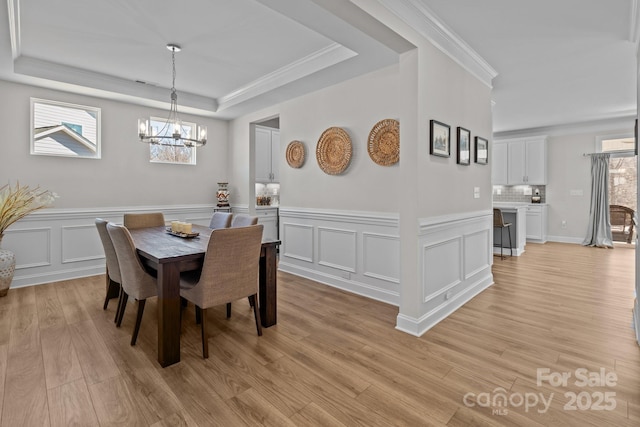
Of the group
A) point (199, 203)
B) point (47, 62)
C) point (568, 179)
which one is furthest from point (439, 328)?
point (568, 179)

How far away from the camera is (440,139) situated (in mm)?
2891

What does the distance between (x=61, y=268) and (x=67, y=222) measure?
611mm

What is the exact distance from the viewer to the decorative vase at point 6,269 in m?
3.53

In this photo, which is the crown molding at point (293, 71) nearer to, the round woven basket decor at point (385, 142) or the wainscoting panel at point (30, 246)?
the round woven basket decor at point (385, 142)

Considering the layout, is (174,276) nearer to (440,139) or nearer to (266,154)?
(440,139)

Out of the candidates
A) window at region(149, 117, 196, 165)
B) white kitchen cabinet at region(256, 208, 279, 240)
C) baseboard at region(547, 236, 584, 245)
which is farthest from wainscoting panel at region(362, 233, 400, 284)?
baseboard at region(547, 236, 584, 245)

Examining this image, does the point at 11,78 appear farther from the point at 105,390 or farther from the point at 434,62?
the point at 434,62

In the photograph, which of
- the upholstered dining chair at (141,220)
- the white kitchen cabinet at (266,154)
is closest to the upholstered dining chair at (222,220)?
the upholstered dining chair at (141,220)

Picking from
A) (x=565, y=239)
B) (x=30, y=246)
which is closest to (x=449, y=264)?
(x=30, y=246)

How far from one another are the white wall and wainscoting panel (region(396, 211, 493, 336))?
4182mm

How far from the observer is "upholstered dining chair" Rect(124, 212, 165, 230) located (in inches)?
147

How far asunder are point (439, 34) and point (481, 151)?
4.88ft

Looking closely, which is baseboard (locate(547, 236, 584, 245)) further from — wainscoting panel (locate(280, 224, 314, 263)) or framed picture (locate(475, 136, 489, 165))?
wainscoting panel (locate(280, 224, 314, 263))

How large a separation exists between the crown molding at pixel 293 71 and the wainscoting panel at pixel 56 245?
7.95ft
